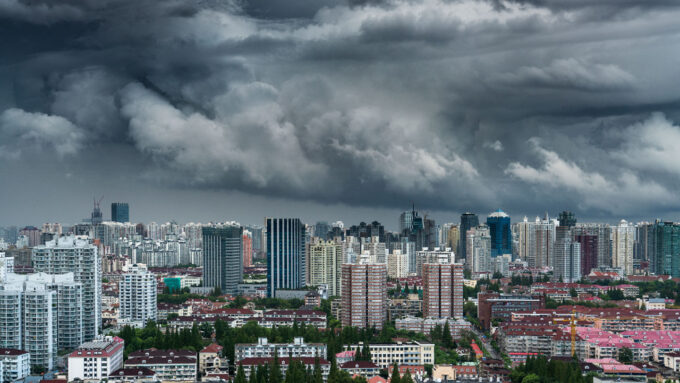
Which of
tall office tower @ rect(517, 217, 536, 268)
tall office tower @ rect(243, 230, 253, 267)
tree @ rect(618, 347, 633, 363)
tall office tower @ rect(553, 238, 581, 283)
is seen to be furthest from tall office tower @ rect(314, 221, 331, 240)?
tree @ rect(618, 347, 633, 363)

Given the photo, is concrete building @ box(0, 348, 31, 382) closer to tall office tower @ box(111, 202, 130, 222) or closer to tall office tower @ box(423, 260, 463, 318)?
tall office tower @ box(423, 260, 463, 318)

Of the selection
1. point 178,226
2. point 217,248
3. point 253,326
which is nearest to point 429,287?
point 253,326

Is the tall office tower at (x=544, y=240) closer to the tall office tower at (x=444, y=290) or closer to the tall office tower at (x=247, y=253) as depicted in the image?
the tall office tower at (x=247, y=253)

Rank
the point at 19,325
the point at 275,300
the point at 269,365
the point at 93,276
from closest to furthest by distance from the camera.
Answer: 1. the point at 269,365
2. the point at 19,325
3. the point at 93,276
4. the point at 275,300

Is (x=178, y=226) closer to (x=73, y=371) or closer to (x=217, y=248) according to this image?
(x=217, y=248)

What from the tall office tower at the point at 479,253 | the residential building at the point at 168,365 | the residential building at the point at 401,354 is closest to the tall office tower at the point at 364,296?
the residential building at the point at 401,354
